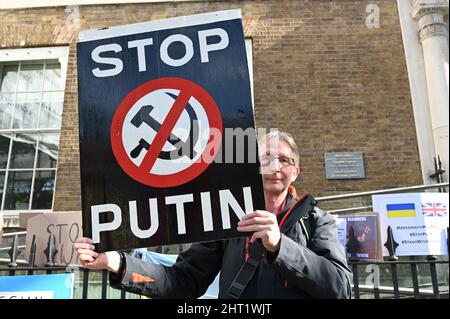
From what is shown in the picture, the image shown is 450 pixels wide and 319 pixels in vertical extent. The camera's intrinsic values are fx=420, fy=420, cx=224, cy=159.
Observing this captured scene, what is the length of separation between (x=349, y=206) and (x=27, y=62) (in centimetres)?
608

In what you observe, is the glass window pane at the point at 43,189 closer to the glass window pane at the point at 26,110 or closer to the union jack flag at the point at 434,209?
the glass window pane at the point at 26,110

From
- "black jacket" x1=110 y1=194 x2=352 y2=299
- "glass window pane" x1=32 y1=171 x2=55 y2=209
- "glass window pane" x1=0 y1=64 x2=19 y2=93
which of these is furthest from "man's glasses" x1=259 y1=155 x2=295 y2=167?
"glass window pane" x1=0 y1=64 x2=19 y2=93

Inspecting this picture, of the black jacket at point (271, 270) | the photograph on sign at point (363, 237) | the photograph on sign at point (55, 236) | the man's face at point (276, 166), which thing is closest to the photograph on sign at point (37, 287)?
the photograph on sign at point (55, 236)

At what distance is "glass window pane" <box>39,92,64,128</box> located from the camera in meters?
7.25

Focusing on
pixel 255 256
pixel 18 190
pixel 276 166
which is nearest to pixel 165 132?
pixel 276 166

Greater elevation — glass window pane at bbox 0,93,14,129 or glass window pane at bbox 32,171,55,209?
glass window pane at bbox 0,93,14,129

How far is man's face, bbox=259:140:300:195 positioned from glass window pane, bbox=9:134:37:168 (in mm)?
6225

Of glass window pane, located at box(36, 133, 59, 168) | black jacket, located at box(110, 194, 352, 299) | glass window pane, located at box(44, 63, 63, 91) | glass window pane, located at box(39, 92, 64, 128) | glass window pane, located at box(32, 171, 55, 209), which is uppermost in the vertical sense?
glass window pane, located at box(44, 63, 63, 91)

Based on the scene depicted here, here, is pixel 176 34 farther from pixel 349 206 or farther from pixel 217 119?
pixel 349 206

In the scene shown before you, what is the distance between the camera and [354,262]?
10.4 ft

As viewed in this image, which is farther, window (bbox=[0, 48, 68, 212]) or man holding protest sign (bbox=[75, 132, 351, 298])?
window (bbox=[0, 48, 68, 212])

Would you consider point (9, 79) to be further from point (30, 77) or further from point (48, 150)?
point (48, 150)

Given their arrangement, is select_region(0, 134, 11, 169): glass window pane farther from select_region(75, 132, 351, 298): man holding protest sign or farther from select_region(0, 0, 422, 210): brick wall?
select_region(75, 132, 351, 298): man holding protest sign

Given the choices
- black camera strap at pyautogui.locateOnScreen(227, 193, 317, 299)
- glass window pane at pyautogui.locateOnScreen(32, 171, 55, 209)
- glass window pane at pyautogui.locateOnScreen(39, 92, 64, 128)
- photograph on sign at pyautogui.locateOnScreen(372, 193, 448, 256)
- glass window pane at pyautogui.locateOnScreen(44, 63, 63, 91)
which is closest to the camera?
black camera strap at pyautogui.locateOnScreen(227, 193, 317, 299)
